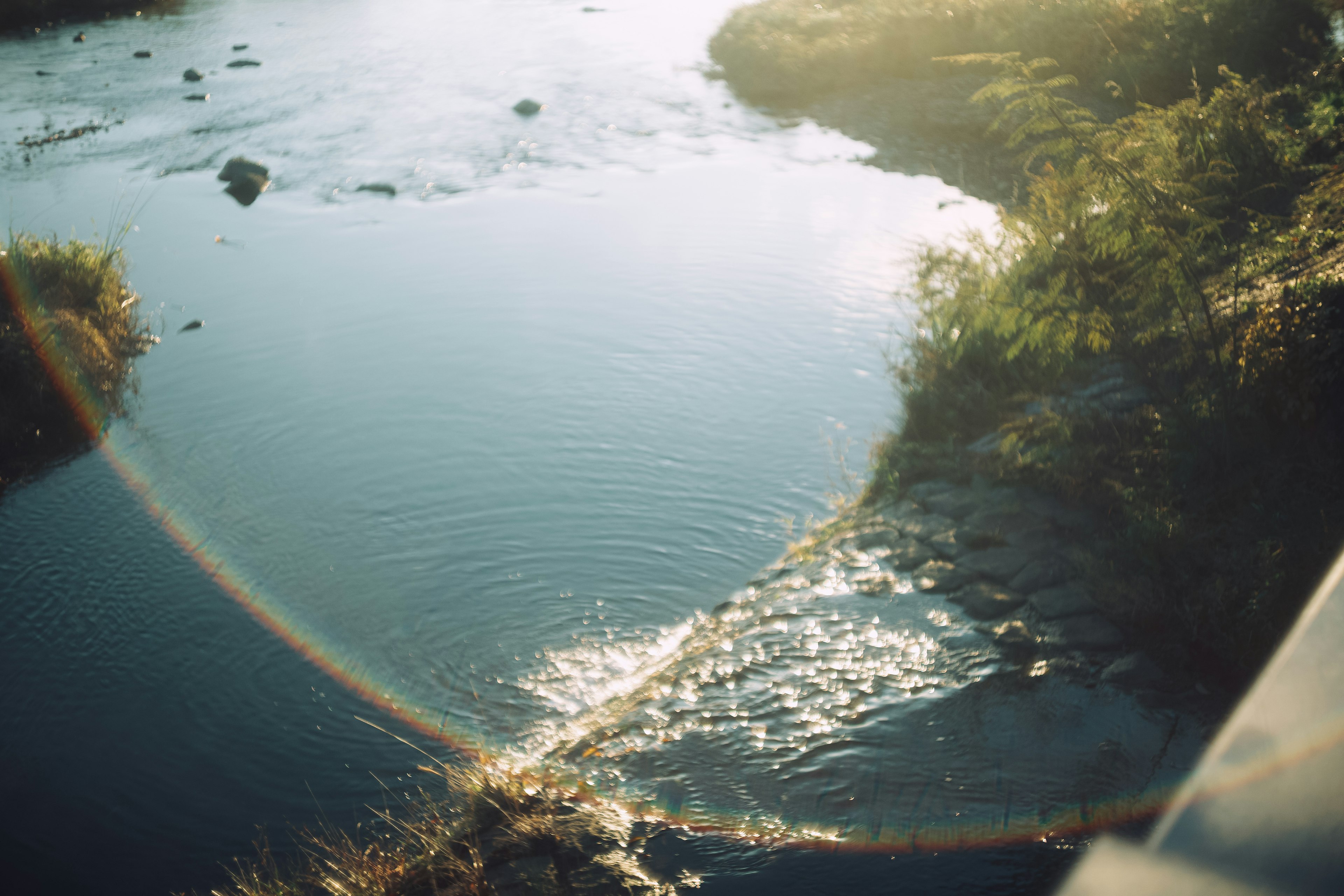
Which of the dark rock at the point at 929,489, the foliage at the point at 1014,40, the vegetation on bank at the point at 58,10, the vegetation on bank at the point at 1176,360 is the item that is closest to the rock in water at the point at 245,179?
the foliage at the point at 1014,40

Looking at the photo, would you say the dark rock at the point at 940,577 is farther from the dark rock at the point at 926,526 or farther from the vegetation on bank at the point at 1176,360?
the vegetation on bank at the point at 1176,360

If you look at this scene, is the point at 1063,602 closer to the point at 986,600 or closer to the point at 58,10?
the point at 986,600

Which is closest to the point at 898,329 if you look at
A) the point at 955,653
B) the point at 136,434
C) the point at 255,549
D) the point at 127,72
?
the point at 955,653

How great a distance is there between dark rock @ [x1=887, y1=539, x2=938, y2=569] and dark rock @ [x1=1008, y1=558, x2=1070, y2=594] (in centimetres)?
64

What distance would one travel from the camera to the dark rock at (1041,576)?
218 inches

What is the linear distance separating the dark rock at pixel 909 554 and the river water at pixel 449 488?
1.67 feet

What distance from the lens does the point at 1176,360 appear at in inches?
237

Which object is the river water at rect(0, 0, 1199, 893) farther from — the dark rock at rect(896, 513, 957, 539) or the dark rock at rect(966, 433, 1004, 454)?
the dark rock at rect(966, 433, 1004, 454)

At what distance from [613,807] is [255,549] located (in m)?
4.34

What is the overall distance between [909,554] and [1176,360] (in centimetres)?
214

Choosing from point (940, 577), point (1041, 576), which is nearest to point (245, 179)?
point (940, 577)

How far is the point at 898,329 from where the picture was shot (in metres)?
10.9

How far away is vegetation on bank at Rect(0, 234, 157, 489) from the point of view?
28.2ft

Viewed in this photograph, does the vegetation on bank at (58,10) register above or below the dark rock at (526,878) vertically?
below
